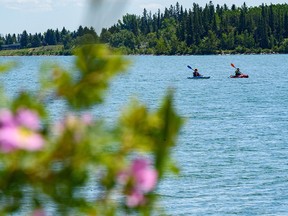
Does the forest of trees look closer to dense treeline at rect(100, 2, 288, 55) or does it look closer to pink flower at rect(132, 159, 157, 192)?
dense treeline at rect(100, 2, 288, 55)

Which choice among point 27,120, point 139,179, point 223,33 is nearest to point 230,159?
point 139,179

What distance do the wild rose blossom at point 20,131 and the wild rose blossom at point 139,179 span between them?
166 millimetres

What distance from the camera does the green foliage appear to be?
1396mm

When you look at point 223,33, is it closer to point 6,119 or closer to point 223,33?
point 223,33

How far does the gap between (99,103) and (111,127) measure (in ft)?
0.17

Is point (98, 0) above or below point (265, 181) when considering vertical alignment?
above

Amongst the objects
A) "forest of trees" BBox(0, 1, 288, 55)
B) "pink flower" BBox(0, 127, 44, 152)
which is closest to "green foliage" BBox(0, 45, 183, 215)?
"pink flower" BBox(0, 127, 44, 152)

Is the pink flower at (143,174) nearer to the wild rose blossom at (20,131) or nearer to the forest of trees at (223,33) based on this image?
the wild rose blossom at (20,131)

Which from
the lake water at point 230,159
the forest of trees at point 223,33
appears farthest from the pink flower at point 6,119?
the forest of trees at point 223,33

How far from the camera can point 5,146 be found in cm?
132

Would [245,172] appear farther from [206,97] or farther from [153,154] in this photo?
[206,97]

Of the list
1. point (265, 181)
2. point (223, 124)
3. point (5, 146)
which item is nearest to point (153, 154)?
point (5, 146)

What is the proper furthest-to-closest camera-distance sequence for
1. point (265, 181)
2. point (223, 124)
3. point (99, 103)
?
point (223, 124) → point (265, 181) → point (99, 103)

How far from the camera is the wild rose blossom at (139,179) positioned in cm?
142
